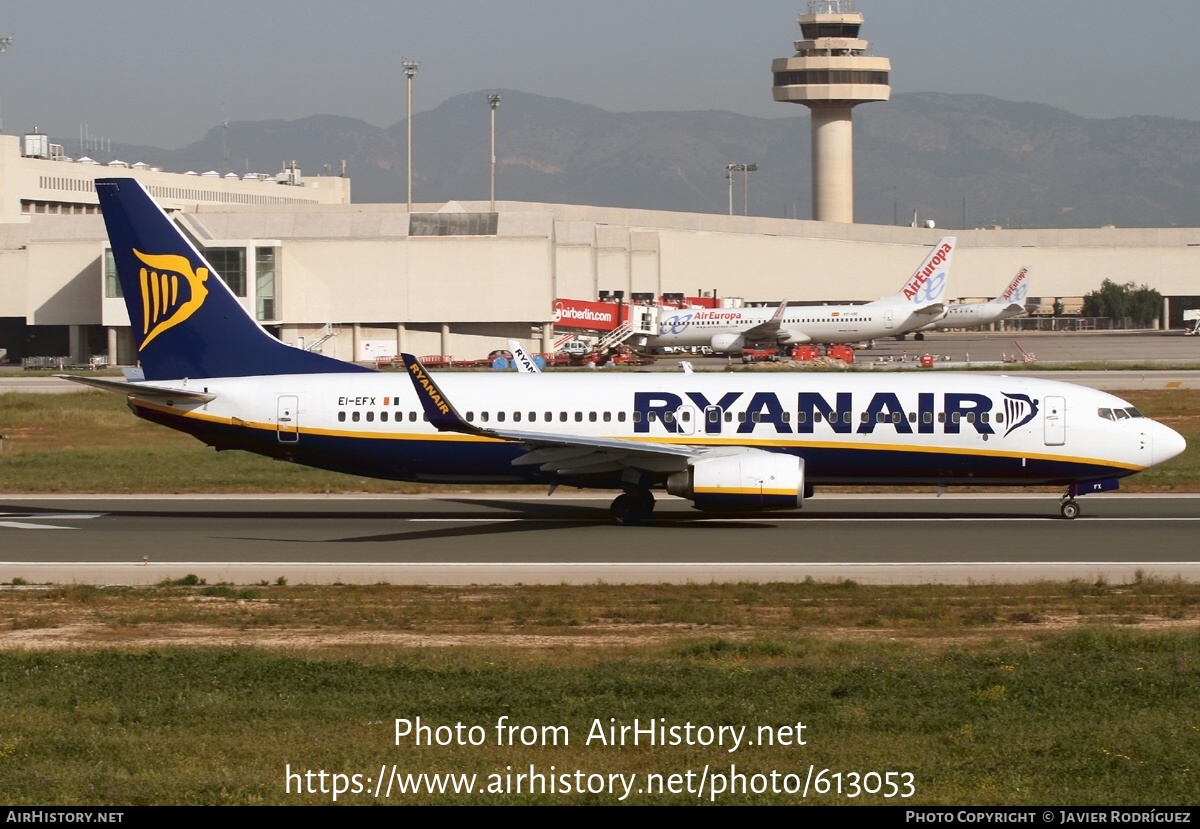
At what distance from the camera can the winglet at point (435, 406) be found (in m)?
30.0

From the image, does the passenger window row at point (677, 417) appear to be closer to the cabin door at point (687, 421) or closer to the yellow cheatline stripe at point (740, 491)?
the cabin door at point (687, 421)

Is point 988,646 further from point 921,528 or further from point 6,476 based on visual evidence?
point 6,476

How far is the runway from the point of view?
2638 cm

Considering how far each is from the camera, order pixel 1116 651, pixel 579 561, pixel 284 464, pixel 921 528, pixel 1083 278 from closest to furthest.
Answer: pixel 1116 651 < pixel 579 561 < pixel 921 528 < pixel 284 464 < pixel 1083 278

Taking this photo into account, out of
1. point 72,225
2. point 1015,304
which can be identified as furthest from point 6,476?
point 1015,304

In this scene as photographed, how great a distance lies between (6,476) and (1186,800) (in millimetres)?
38239

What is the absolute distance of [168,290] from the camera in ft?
113

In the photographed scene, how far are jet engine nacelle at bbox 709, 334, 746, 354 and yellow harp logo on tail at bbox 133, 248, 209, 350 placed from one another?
239 feet

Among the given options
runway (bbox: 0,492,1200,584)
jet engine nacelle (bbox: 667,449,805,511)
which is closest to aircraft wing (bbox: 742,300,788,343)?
runway (bbox: 0,492,1200,584)

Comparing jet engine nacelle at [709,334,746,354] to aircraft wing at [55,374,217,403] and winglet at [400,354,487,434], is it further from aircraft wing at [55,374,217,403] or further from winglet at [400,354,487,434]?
winglet at [400,354,487,434]

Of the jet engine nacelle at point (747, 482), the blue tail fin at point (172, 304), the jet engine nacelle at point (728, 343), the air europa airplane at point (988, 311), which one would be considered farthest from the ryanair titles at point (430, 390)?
the air europa airplane at point (988, 311)

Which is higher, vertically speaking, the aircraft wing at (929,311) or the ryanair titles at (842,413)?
the aircraft wing at (929,311)

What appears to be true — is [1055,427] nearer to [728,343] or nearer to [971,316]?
[728,343]

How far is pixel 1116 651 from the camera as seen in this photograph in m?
18.7
